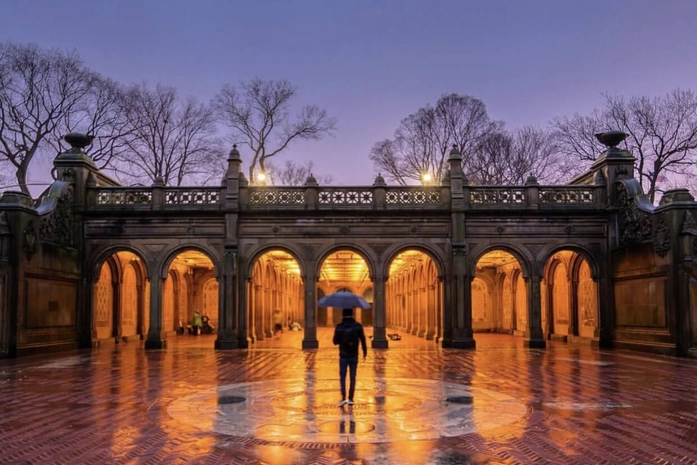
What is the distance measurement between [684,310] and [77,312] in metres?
21.1

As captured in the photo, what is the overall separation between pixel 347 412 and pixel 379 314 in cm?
1399

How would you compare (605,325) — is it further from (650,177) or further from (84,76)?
(84,76)

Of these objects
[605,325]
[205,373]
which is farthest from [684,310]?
[205,373]

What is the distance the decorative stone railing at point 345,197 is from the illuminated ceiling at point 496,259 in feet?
12.3

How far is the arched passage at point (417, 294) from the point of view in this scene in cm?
2628

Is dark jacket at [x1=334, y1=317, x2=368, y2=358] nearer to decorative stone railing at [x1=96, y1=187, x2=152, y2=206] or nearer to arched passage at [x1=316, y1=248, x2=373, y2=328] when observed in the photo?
decorative stone railing at [x1=96, y1=187, x2=152, y2=206]

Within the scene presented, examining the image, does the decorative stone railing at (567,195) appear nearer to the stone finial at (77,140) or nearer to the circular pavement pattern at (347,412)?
the circular pavement pattern at (347,412)

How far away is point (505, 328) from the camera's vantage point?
34.3m

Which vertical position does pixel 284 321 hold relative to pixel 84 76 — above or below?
below

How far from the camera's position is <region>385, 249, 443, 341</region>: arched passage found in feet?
86.2

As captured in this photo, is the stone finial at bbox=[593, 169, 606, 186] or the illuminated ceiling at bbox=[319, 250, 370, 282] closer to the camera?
the stone finial at bbox=[593, 169, 606, 186]

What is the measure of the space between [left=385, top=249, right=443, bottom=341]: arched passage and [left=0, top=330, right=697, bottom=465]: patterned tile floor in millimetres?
9048

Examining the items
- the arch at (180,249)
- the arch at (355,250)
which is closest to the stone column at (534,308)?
the arch at (355,250)

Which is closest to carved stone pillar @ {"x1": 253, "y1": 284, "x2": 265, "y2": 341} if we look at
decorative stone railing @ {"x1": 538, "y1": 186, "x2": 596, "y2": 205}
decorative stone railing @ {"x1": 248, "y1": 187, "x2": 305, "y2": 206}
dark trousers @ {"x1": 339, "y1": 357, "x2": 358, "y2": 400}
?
decorative stone railing @ {"x1": 248, "y1": 187, "x2": 305, "y2": 206}
